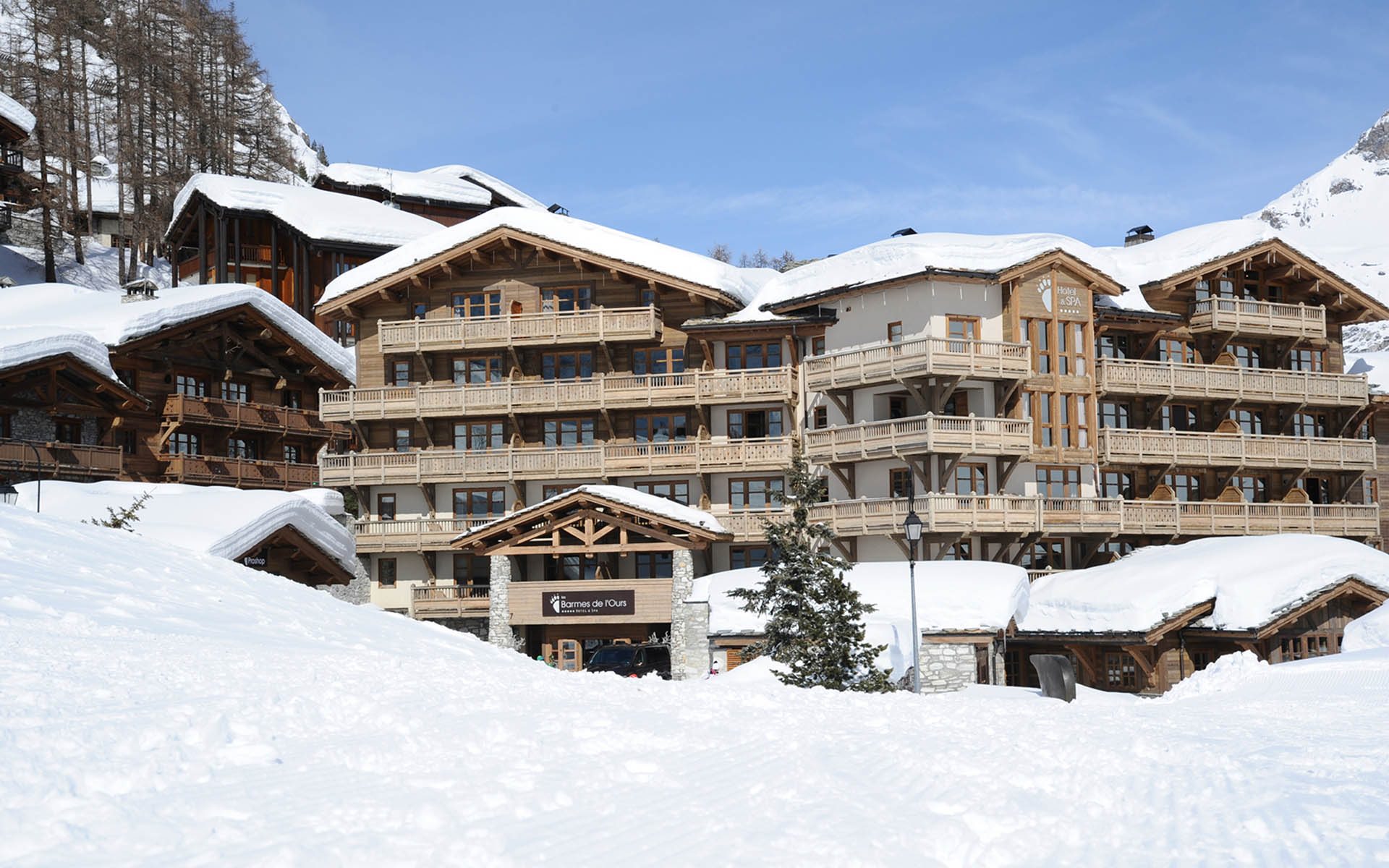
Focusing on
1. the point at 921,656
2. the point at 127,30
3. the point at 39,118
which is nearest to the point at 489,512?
the point at 921,656

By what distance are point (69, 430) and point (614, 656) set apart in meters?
22.2

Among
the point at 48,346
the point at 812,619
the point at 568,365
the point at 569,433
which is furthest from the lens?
the point at 568,365

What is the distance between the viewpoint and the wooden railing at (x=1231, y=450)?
144 feet

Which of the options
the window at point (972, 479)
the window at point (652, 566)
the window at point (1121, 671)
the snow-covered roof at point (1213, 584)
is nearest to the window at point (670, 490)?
the window at point (652, 566)

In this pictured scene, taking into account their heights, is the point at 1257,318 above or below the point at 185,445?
above

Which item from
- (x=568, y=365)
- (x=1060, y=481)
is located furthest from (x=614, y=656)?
(x=1060, y=481)

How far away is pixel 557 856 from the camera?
7.90 meters

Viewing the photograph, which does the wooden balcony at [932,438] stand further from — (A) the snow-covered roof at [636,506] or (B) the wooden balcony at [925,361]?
(A) the snow-covered roof at [636,506]

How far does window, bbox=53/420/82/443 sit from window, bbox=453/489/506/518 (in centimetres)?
1260

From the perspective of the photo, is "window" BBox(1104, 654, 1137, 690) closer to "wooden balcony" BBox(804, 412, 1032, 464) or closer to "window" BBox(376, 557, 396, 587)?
"wooden balcony" BBox(804, 412, 1032, 464)

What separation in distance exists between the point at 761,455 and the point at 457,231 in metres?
13.4

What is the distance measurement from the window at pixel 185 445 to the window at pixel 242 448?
1156 mm

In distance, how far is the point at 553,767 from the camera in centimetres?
1007

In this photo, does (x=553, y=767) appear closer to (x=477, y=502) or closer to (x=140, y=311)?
(x=477, y=502)
